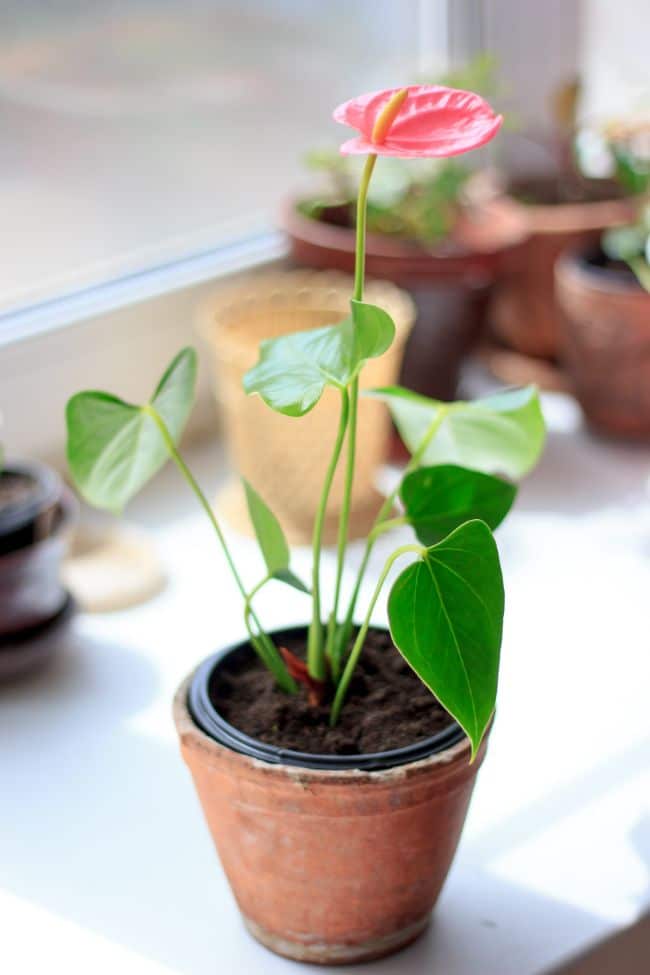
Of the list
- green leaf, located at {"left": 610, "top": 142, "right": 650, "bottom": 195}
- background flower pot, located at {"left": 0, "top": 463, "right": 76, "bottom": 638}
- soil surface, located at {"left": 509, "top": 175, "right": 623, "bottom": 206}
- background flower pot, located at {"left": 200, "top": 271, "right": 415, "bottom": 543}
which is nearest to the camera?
background flower pot, located at {"left": 0, "top": 463, "right": 76, "bottom": 638}

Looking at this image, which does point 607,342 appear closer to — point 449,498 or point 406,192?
point 406,192

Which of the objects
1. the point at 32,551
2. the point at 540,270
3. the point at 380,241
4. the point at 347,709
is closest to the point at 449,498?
the point at 347,709

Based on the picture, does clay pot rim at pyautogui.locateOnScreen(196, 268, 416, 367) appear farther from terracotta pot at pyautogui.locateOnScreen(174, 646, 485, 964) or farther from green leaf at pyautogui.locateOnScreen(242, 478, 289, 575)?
terracotta pot at pyautogui.locateOnScreen(174, 646, 485, 964)

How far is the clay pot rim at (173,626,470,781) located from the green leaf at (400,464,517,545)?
122mm

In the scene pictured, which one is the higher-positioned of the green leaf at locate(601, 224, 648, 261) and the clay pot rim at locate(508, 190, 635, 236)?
the green leaf at locate(601, 224, 648, 261)

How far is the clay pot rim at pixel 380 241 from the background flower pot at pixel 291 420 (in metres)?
0.04

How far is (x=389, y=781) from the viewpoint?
767 millimetres

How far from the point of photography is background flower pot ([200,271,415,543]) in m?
1.34

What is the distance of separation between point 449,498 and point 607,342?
2.36ft

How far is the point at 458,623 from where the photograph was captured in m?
0.71

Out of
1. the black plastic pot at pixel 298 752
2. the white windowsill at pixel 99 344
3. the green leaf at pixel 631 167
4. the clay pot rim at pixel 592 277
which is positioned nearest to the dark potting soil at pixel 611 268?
the clay pot rim at pixel 592 277

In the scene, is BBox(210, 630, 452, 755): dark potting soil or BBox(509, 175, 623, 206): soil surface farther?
BBox(509, 175, 623, 206): soil surface

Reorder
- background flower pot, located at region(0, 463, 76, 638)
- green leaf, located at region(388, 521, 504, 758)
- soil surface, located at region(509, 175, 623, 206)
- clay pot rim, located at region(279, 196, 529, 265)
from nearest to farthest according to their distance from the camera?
green leaf, located at region(388, 521, 504, 758)
background flower pot, located at region(0, 463, 76, 638)
clay pot rim, located at region(279, 196, 529, 265)
soil surface, located at region(509, 175, 623, 206)

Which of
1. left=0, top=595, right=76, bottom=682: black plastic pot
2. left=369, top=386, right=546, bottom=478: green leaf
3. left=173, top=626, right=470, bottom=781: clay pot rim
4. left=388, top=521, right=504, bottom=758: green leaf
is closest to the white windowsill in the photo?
left=0, top=595, right=76, bottom=682: black plastic pot
